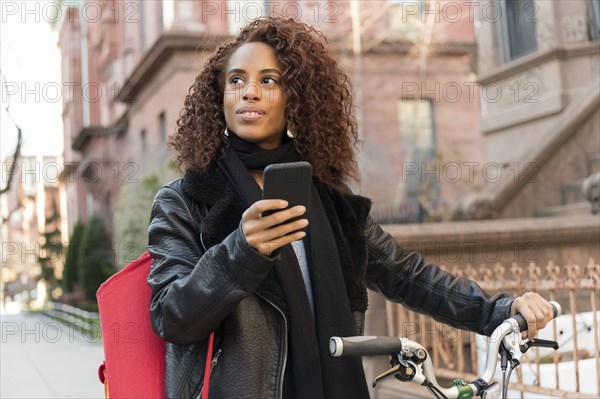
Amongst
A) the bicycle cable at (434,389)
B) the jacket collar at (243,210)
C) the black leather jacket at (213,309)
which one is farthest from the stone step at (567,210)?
the bicycle cable at (434,389)

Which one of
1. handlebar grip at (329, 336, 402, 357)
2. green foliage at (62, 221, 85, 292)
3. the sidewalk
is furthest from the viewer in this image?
green foliage at (62, 221, 85, 292)

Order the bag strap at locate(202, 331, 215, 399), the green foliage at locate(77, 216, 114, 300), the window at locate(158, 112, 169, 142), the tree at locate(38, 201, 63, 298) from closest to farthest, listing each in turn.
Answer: the bag strap at locate(202, 331, 215, 399)
the window at locate(158, 112, 169, 142)
the green foliage at locate(77, 216, 114, 300)
the tree at locate(38, 201, 63, 298)

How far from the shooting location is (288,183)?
213 centimetres

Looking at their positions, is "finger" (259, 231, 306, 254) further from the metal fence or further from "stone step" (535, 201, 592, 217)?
"stone step" (535, 201, 592, 217)

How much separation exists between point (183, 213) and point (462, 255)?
558 centimetres

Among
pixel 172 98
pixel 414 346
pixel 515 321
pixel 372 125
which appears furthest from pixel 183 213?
pixel 372 125

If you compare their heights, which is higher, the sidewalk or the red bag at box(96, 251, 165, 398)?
the red bag at box(96, 251, 165, 398)

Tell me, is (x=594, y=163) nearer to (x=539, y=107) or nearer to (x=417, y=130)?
(x=539, y=107)

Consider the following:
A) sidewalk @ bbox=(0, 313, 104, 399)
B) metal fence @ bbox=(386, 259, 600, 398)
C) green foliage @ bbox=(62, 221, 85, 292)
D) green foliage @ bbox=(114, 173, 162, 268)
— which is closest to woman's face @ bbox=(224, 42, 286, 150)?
metal fence @ bbox=(386, 259, 600, 398)

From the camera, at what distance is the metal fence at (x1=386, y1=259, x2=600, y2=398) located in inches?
221

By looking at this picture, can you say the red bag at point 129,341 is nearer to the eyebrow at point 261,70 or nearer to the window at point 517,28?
the eyebrow at point 261,70

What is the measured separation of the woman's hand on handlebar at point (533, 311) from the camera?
8.57 feet

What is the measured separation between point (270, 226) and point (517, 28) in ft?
39.2

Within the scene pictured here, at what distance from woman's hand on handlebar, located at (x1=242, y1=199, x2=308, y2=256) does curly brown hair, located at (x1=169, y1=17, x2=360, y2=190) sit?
0.58 m
